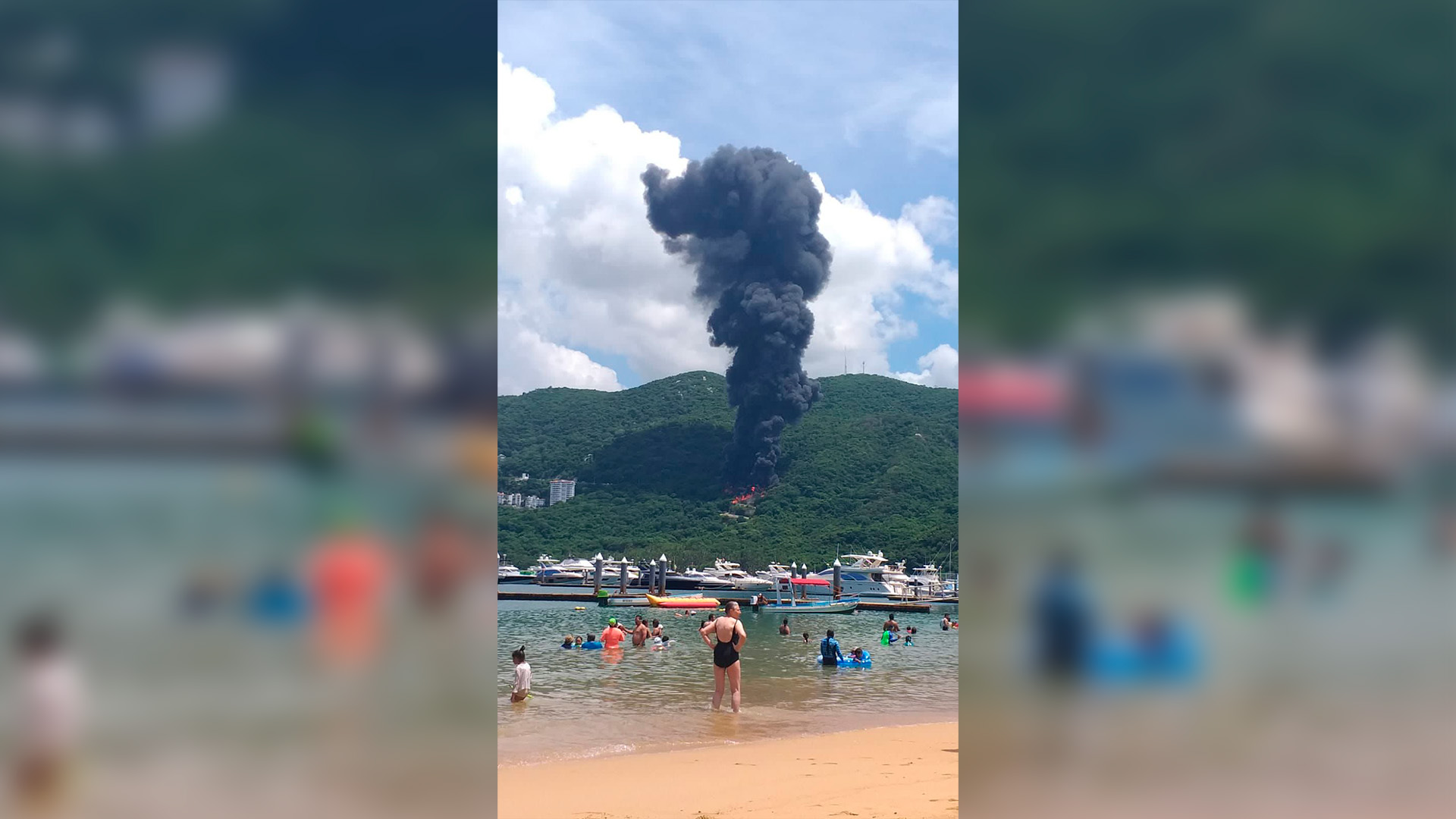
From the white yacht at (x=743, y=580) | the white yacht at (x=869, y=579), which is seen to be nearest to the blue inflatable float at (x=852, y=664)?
the white yacht at (x=869, y=579)
